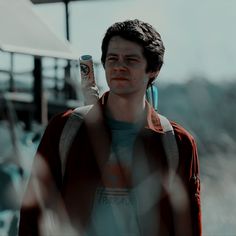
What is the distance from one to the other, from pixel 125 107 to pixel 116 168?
138 millimetres

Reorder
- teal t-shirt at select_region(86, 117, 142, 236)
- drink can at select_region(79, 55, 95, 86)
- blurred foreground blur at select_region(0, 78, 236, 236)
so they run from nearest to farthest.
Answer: teal t-shirt at select_region(86, 117, 142, 236) < drink can at select_region(79, 55, 95, 86) < blurred foreground blur at select_region(0, 78, 236, 236)

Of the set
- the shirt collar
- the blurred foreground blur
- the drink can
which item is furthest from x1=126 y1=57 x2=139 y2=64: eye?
the blurred foreground blur

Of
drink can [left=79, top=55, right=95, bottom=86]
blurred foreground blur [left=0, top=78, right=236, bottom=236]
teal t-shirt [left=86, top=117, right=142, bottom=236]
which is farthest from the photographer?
blurred foreground blur [left=0, top=78, right=236, bottom=236]

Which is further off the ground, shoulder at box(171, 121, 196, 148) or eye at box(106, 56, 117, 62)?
eye at box(106, 56, 117, 62)

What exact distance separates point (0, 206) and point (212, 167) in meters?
1.66

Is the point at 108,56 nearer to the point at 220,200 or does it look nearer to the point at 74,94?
the point at 220,200

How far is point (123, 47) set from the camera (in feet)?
6.31

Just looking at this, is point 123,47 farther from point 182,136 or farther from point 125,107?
point 182,136

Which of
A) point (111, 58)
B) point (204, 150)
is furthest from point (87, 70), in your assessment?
point (204, 150)

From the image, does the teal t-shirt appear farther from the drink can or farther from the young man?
the drink can

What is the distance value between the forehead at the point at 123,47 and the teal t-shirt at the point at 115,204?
217 millimetres

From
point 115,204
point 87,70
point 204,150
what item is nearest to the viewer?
point 115,204

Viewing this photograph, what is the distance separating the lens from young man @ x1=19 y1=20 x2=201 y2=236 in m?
1.91

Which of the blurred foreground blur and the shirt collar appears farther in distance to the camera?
the blurred foreground blur
